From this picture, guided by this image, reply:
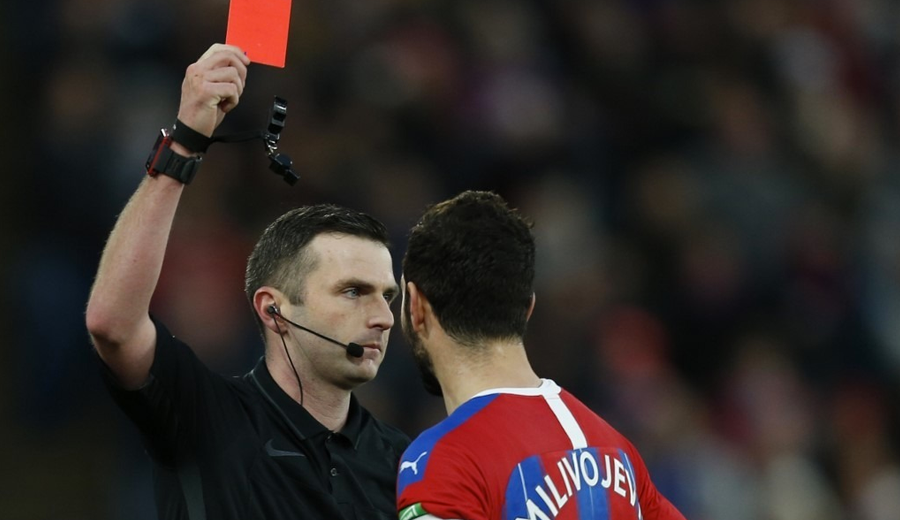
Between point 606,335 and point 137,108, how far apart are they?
309cm

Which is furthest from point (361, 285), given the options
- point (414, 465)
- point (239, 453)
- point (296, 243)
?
point (414, 465)

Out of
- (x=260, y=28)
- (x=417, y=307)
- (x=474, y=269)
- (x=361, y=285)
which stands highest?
(x=260, y=28)

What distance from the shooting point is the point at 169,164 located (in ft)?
10.7

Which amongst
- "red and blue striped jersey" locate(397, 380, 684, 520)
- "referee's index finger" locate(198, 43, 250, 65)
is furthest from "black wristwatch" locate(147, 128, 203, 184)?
"red and blue striped jersey" locate(397, 380, 684, 520)

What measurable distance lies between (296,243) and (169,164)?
33.0 inches

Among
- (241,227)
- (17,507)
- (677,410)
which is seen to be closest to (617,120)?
(677,410)

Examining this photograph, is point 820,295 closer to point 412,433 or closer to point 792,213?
point 792,213

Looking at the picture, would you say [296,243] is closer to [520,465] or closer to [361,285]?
[361,285]

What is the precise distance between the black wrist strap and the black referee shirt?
48 cm

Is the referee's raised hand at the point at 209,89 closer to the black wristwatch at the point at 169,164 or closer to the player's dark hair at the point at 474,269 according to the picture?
the black wristwatch at the point at 169,164

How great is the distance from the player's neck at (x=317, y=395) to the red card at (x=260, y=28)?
962 mm

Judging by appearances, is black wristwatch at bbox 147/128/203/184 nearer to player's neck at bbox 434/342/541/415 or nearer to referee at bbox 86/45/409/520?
referee at bbox 86/45/409/520

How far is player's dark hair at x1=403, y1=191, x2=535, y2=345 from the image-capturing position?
3207 millimetres

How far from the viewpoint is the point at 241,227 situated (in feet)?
25.6
